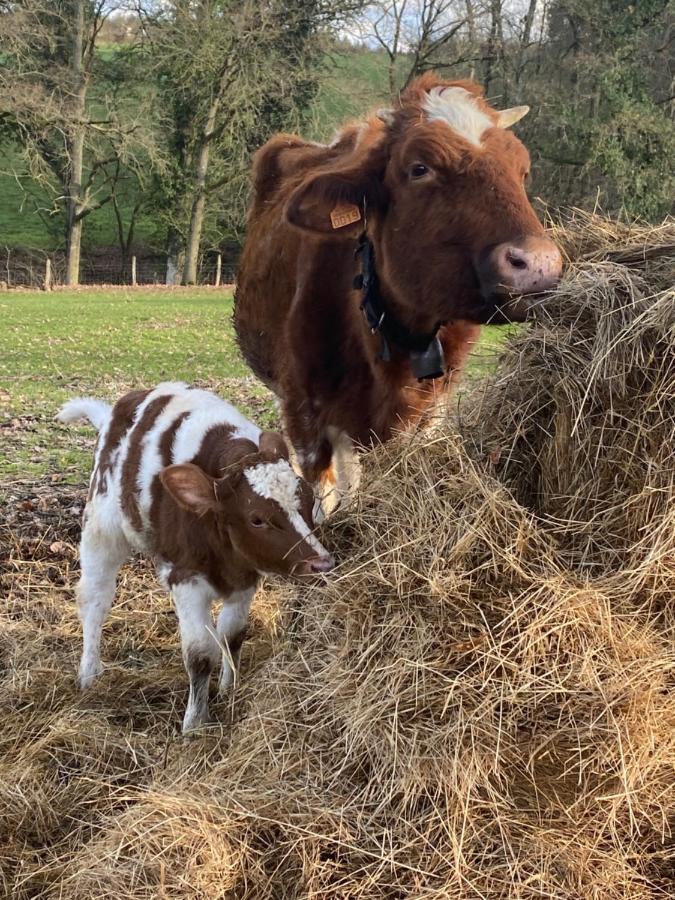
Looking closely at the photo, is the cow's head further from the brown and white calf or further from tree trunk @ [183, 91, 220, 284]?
tree trunk @ [183, 91, 220, 284]

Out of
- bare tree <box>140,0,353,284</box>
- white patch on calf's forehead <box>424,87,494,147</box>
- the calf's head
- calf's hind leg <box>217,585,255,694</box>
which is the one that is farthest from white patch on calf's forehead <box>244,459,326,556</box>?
bare tree <box>140,0,353,284</box>

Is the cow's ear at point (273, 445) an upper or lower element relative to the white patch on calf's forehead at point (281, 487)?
upper

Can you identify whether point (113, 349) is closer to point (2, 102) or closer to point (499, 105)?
point (2, 102)

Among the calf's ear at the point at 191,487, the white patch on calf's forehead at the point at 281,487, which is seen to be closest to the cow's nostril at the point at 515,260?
the white patch on calf's forehead at the point at 281,487

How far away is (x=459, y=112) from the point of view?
3.76 metres

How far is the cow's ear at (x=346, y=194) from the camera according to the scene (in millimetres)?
3926

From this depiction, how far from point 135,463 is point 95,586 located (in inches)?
27.6

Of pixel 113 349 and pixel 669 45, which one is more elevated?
pixel 669 45

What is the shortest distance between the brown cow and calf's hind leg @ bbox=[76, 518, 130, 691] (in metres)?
1.13

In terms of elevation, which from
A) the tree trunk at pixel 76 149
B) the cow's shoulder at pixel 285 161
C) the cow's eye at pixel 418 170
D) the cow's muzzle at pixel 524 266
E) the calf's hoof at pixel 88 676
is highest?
the tree trunk at pixel 76 149

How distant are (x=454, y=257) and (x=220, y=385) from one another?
8.65 meters

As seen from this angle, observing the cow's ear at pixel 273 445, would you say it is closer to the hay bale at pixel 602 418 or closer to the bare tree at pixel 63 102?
the hay bale at pixel 602 418

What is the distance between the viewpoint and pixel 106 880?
2.65 meters

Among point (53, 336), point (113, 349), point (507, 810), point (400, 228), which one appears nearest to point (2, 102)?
point (53, 336)
